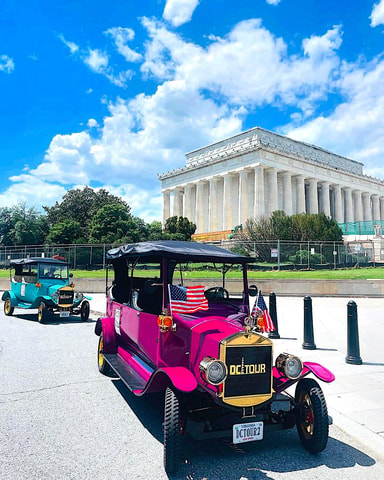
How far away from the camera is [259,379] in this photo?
375 cm

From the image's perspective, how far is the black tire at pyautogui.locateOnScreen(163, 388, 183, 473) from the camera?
3.41 metres

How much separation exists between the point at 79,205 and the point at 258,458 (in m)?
64.1

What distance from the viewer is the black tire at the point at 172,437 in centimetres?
341

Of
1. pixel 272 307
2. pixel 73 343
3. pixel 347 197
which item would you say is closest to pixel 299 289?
pixel 272 307

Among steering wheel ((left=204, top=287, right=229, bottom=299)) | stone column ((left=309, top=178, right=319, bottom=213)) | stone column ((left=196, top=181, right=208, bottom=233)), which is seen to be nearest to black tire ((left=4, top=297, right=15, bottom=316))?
steering wheel ((left=204, top=287, right=229, bottom=299))

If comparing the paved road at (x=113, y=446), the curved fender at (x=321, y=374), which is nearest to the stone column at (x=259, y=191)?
the paved road at (x=113, y=446)

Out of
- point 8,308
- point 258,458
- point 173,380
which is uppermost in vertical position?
point 173,380

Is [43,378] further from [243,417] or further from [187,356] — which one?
[243,417]

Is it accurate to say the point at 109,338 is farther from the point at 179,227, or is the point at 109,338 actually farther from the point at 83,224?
the point at 83,224

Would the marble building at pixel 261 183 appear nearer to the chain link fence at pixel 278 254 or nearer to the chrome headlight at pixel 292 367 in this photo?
the chain link fence at pixel 278 254

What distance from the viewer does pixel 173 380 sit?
3.71 meters

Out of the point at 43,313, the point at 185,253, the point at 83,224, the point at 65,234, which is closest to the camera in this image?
the point at 185,253

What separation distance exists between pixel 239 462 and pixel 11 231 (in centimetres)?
5470

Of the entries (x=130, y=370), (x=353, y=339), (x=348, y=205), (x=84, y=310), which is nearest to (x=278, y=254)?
(x=84, y=310)
